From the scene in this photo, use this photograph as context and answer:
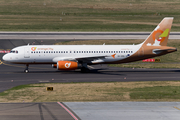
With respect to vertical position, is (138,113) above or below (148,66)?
below

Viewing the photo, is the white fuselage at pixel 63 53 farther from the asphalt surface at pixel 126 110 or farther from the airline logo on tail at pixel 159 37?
the asphalt surface at pixel 126 110

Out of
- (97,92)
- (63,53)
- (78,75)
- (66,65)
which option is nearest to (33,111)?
(97,92)

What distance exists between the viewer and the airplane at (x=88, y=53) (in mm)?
47125

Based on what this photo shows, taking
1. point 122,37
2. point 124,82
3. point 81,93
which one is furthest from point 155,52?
point 122,37

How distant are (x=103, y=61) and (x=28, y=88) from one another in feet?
54.7

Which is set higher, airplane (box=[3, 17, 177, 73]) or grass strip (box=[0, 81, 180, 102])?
airplane (box=[3, 17, 177, 73])

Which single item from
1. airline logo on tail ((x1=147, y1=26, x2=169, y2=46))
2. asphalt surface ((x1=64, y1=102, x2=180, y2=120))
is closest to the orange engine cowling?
airline logo on tail ((x1=147, y1=26, x2=169, y2=46))

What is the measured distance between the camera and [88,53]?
47.9 meters

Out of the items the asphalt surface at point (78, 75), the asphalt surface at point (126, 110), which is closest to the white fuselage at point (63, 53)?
the asphalt surface at point (78, 75)

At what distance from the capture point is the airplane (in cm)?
4712

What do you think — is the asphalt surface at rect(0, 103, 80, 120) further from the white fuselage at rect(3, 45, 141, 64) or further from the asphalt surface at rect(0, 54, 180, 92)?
the white fuselage at rect(3, 45, 141, 64)

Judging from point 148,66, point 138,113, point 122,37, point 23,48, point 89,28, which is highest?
point 89,28

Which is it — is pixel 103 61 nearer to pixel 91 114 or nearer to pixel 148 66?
pixel 148 66

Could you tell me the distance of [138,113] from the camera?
2384 cm
